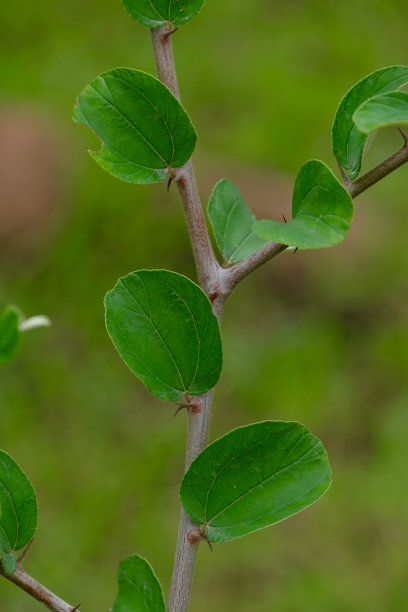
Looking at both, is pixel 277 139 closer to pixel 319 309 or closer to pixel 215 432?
pixel 319 309

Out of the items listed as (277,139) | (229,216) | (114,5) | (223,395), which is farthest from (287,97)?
(229,216)

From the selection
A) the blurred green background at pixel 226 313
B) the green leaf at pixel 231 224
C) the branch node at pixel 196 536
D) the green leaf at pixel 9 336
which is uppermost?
the green leaf at pixel 231 224

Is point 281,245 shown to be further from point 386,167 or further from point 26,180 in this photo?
point 26,180

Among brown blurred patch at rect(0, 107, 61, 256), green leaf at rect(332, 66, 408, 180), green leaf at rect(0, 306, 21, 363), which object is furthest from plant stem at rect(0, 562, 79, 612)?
brown blurred patch at rect(0, 107, 61, 256)

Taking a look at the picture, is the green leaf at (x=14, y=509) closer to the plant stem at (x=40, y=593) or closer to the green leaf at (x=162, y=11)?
the plant stem at (x=40, y=593)

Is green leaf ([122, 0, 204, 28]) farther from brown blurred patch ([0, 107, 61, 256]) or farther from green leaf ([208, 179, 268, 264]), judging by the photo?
brown blurred patch ([0, 107, 61, 256])

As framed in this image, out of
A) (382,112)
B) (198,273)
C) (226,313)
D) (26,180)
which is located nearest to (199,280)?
(198,273)

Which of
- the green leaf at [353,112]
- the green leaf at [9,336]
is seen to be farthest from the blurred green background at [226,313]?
the green leaf at [353,112]

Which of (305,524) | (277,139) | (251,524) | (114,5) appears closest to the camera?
(251,524)
